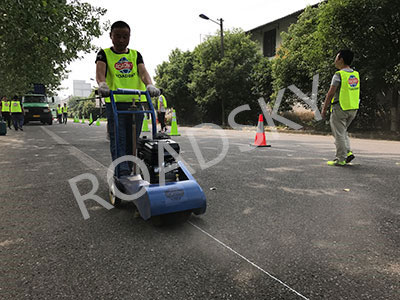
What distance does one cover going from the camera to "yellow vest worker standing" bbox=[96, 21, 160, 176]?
3.19 meters

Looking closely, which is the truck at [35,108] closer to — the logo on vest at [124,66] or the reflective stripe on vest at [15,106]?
the reflective stripe on vest at [15,106]

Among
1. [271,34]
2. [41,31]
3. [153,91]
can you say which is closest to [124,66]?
[153,91]

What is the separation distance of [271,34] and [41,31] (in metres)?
21.4

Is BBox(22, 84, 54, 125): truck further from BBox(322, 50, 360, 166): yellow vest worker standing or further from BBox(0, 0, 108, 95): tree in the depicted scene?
BBox(322, 50, 360, 166): yellow vest worker standing

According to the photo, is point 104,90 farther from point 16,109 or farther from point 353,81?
point 16,109

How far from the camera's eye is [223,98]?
2280 cm

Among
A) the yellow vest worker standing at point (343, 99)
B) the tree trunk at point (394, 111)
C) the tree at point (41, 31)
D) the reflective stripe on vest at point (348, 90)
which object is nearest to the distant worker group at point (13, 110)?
the tree at point (41, 31)

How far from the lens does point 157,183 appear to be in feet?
9.26

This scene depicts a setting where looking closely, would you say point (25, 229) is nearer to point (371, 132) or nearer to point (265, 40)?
point (371, 132)

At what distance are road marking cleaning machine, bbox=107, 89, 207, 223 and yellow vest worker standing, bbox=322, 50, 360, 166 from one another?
11.2 feet

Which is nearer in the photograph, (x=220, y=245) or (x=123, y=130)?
(x=220, y=245)

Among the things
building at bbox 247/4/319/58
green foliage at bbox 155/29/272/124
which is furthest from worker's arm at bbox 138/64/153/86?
building at bbox 247/4/319/58

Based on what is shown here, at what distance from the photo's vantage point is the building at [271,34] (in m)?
24.8

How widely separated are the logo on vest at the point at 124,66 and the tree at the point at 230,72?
1907cm
